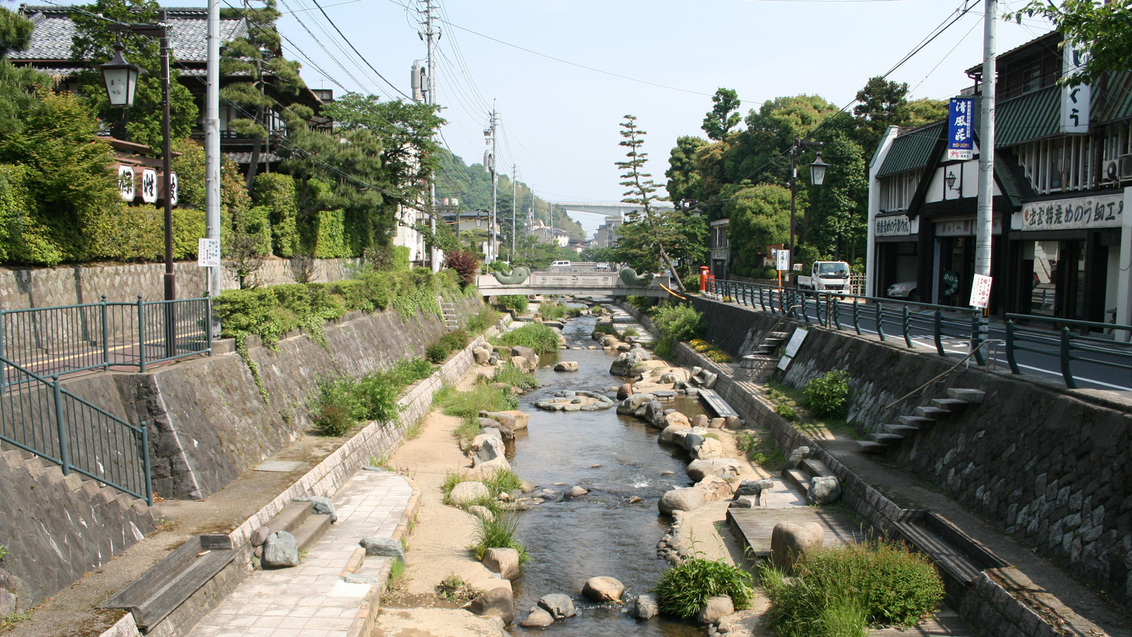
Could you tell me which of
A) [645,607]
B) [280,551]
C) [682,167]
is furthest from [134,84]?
[682,167]

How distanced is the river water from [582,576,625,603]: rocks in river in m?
0.11

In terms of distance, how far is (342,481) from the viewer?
1341cm

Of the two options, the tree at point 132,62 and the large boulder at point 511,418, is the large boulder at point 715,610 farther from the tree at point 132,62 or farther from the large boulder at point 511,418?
the tree at point 132,62

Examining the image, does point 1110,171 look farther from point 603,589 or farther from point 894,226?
point 603,589

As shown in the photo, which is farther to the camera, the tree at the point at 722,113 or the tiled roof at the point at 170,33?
the tree at the point at 722,113

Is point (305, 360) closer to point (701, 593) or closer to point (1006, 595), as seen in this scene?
point (701, 593)

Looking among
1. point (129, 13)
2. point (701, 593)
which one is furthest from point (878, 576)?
point (129, 13)

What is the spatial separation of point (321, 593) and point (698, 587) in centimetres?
494

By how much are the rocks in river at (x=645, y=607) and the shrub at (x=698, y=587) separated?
97 mm

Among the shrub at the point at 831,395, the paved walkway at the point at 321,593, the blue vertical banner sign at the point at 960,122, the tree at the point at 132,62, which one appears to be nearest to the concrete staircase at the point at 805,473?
the shrub at the point at 831,395

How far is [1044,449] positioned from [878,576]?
3.01 m

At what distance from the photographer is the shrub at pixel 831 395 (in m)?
16.8

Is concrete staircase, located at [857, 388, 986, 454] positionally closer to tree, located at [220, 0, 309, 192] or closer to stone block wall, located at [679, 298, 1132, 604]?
stone block wall, located at [679, 298, 1132, 604]

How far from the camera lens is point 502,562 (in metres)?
11.2
